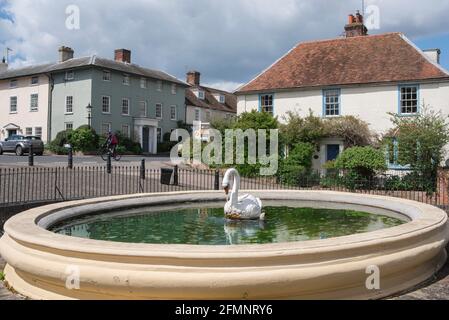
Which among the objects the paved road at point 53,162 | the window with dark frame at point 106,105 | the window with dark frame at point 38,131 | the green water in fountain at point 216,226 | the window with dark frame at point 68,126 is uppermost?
the window with dark frame at point 106,105

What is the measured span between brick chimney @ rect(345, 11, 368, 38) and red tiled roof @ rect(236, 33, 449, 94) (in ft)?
4.77

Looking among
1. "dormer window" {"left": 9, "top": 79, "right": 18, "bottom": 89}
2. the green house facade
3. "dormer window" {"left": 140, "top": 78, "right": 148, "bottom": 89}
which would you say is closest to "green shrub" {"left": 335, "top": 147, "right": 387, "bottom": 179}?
the green house facade

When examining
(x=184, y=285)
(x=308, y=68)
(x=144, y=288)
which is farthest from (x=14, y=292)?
(x=308, y=68)

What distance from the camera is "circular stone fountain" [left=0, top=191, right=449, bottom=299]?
471 centimetres

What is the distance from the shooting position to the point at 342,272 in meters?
5.01

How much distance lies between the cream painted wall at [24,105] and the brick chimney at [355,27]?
29.9 m

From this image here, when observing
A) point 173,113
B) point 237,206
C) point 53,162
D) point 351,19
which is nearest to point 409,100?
point 351,19

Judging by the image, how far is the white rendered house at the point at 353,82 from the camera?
25953 mm

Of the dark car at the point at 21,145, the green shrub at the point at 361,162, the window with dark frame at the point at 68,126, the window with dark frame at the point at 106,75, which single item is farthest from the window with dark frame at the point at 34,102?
the green shrub at the point at 361,162

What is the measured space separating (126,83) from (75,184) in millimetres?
29964

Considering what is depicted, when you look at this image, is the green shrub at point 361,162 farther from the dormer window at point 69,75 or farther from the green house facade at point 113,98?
the dormer window at point 69,75

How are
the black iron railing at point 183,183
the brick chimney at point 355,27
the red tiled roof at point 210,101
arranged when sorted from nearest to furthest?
the black iron railing at point 183,183 < the brick chimney at point 355,27 < the red tiled roof at point 210,101

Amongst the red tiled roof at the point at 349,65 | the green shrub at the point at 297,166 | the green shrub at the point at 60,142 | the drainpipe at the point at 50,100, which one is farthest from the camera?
the drainpipe at the point at 50,100

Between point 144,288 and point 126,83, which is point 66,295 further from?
point 126,83
